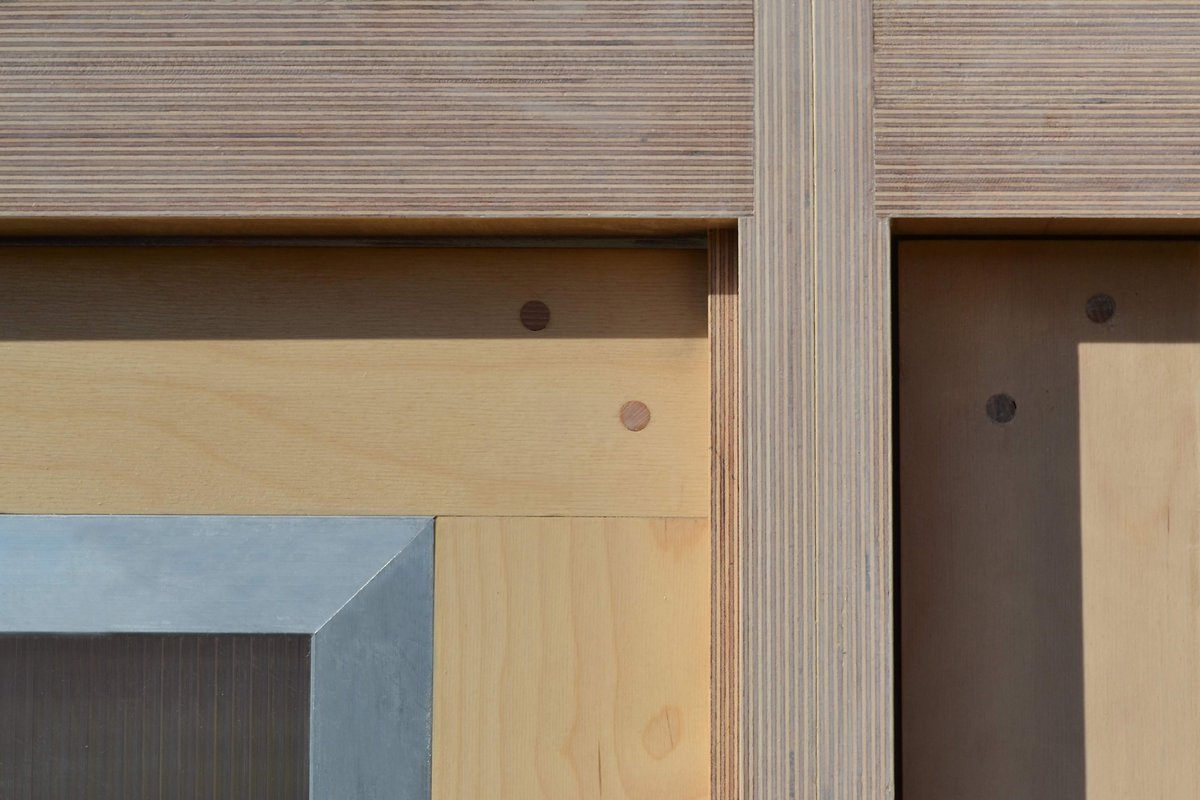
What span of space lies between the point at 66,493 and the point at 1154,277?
1.09 metres

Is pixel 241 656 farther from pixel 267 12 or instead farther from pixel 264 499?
pixel 267 12

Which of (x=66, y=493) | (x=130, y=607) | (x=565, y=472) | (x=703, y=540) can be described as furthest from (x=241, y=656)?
(x=703, y=540)

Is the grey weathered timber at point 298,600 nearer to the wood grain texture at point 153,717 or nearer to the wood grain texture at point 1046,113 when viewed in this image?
the wood grain texture at point 153,717

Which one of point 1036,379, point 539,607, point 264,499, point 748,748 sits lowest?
point 748,748

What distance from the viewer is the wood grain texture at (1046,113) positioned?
0.83 meters

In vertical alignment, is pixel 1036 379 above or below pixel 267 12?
below

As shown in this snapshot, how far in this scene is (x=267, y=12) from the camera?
0.85 metres

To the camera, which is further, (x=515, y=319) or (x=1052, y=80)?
(x=515, y=319)

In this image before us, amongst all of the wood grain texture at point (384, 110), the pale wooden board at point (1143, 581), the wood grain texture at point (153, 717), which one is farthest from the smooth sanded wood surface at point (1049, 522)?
the wood grain texture at point (153, 717)

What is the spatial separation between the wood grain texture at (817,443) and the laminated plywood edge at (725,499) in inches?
1.3

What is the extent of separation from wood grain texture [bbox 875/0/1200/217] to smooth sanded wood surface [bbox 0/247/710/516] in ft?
0.76

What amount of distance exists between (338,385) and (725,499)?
1.31 feet

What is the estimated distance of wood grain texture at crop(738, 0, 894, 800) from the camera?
820mm

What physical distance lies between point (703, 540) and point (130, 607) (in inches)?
22.2
